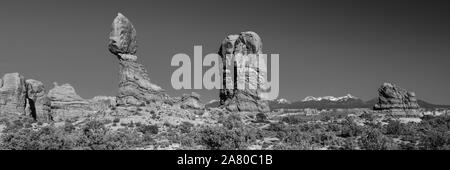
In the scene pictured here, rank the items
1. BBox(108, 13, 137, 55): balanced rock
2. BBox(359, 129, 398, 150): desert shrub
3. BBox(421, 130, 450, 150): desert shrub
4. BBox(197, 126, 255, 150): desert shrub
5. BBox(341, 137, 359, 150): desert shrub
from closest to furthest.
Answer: BBox(359, 129, 398, 150): desert shrub < BBox(421, 130, 450, 150): desert shrub < BBox(341, 137, 359, 150): desert shrub < BBox(197, 126, 255, 150): desert shrub < BBox(108, 13, 137, 55): balanced rock

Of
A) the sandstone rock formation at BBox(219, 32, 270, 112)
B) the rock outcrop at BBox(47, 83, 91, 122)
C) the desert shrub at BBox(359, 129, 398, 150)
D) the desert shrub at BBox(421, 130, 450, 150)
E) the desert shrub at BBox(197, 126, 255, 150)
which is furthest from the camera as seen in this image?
the rock outcrop at BBox(47, 83, 91, 122)

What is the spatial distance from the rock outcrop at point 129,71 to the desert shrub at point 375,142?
24.4m

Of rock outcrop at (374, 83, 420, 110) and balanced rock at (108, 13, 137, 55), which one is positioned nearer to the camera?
balanced rock at (108, 13, 137, 55)

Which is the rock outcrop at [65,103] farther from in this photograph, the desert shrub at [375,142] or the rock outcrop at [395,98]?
the desert shrub at [375,142]

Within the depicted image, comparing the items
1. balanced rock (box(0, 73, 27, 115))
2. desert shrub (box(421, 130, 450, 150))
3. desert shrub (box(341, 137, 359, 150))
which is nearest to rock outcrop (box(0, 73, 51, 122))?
balanced rock (box(0, 73, 27, 115))

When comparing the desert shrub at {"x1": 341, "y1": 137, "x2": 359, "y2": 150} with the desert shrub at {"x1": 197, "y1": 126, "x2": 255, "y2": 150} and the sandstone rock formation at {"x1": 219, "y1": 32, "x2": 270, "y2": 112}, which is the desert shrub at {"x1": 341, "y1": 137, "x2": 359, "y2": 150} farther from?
the sandstone rock formation at {"x1": 219, "y1": 32, "x2": 270, "y2": 112}

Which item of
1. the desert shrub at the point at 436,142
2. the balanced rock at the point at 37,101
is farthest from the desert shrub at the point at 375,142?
the balanced rock at the point at 37,101

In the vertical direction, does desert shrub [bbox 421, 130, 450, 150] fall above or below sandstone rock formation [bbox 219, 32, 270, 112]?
below

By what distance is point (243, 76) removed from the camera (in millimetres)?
46781

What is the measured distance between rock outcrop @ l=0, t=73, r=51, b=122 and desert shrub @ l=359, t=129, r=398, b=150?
133ft

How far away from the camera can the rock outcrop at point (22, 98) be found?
47750 millimetres

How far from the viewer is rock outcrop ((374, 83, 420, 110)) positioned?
47375 millimetres

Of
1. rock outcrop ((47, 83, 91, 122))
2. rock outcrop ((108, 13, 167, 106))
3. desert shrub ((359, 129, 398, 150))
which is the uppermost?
rock outcrop ((108, 13, 167, 106))
